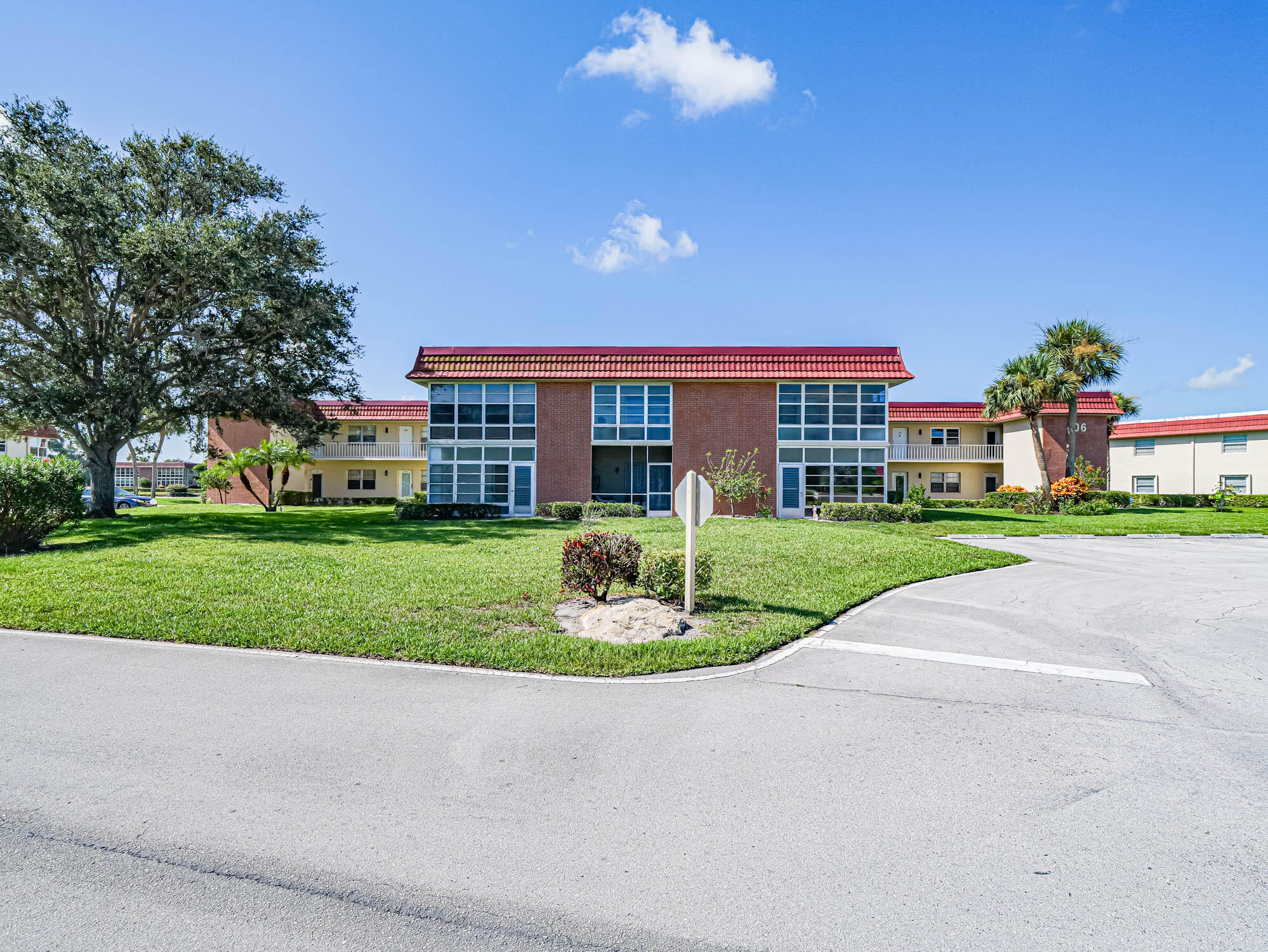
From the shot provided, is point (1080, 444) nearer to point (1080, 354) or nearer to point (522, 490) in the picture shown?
point (1080, 354)

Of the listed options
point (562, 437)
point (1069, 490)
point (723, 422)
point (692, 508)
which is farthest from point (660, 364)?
point (692, 508)

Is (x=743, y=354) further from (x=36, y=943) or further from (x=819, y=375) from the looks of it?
(x=36, y=943)

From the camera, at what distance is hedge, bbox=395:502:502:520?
2656 centimetres

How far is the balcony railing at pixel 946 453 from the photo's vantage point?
4175 centimetres

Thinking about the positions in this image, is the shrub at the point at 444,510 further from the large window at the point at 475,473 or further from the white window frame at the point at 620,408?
the white window frame at the point at 620,408

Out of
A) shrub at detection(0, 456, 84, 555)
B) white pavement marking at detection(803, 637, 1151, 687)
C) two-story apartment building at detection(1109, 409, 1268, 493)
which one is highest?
two-story apartment building at detection(1109, 409, 1268, 493)

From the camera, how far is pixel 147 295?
22953 millimetres

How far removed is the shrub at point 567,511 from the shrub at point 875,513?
Answer: 983 centimetres

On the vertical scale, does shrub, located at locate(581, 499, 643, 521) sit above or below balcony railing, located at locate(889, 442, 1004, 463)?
below

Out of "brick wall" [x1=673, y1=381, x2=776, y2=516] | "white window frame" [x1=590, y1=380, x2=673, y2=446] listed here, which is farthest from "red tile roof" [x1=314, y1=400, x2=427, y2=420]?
"brick wall" [x1=673, y1=381, x2=776, y2=516]

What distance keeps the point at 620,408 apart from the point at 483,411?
6255 millimetres

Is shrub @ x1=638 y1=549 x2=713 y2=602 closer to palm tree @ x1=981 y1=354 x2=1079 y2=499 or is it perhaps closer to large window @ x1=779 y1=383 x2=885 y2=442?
large window @ x1=779 y1=383 x2=885 y2=442

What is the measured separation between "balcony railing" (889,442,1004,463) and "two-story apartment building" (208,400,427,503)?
3028 centimetres

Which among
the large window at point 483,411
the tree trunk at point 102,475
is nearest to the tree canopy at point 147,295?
the tree trunk at point 102,475
